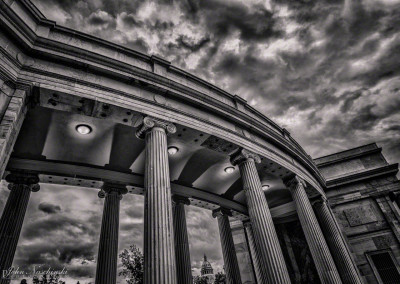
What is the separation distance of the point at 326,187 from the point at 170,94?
1996cm

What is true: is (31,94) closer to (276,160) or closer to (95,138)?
(95,138)

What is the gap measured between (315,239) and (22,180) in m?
16.8

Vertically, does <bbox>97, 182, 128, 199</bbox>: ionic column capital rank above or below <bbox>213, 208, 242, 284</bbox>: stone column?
above

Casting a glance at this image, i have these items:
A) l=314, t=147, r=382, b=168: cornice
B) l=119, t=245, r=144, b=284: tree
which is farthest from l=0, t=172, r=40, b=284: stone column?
l=314, t=147, r=382, b=168: cornice

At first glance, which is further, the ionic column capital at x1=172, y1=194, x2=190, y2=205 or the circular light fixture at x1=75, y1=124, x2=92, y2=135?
the ionic column capital at x1=172, y1=194, x2=190, y2=205

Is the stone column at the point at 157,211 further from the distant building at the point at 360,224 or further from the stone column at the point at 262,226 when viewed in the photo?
the distant building at the point at 360,224

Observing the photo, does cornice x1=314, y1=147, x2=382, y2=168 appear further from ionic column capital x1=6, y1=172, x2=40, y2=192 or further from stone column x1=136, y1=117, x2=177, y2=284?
ionic column capital x1=6, y1=172, x2=40, y2=192

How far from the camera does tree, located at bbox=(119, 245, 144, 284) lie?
24.9 m

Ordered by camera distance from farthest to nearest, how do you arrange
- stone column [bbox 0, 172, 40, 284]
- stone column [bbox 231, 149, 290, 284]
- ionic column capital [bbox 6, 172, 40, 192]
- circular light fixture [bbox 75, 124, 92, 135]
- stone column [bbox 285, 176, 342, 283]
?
stone column [bbox 285, 176, 342, 283] < ionic column capital [bbox 6, 172, 40, 192] < circular light fixture [bbox 75, 124, 92, 135] < stone column [bbox 0, 172, 40, 284] < stone column [bbox 231, 149, 290, 284]

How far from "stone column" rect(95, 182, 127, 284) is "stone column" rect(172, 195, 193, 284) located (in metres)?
3.68

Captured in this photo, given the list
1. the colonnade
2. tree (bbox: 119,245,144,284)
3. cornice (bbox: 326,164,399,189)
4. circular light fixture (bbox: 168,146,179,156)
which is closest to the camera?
the colonnade

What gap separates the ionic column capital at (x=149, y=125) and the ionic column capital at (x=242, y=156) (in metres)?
4.28

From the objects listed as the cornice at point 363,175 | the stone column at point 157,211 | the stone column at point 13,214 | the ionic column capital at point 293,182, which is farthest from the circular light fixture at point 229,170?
the cornice at point 363,175

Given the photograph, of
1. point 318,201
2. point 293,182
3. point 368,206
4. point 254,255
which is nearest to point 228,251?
point 254,255
